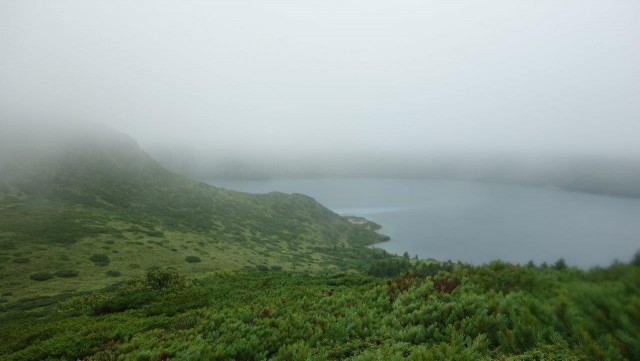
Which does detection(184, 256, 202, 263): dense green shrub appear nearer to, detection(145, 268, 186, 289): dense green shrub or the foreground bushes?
detection(145, 268, 186, 289): dense green shrub

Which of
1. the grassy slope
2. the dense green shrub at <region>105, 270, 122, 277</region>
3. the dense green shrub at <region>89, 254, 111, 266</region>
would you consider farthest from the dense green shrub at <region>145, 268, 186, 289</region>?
the dense green shrub at <region>89, 254, 111, 266</region>

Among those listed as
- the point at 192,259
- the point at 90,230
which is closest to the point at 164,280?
the point at 192,259

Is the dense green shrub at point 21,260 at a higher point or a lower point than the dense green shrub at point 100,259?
higher

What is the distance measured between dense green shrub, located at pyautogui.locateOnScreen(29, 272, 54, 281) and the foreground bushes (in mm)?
44564

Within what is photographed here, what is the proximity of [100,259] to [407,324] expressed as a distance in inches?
2954

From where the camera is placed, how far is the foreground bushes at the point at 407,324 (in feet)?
28.2

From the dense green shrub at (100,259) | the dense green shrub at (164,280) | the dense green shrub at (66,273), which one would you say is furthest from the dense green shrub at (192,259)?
the dense green shrub at (164,280)

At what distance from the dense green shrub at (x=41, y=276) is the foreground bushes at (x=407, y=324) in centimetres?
4456

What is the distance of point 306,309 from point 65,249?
7867 centimetres

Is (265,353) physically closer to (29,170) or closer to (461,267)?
(461,267)

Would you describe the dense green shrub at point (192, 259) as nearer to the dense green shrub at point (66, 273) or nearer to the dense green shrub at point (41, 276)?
the dense green shrub at point (66, 273)

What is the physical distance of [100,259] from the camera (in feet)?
220

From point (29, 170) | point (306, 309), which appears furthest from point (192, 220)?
point (306, 309)

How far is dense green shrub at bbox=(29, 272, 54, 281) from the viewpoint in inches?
2076
